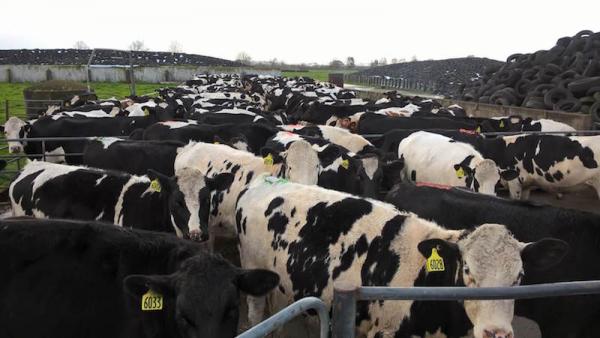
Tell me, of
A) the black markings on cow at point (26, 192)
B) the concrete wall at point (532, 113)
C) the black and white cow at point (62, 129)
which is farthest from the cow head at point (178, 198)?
the concrete wall at point (532, 113)

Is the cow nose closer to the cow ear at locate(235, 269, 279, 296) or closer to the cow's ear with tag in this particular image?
the cow ear at locate(235, 269, 279, 296)

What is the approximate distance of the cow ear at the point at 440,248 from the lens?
3150mm

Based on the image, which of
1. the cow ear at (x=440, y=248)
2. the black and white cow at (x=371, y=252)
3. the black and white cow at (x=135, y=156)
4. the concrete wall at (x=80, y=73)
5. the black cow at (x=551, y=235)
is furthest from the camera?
the concrete wall at (x=80, y=73)

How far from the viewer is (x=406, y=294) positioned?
2.05m

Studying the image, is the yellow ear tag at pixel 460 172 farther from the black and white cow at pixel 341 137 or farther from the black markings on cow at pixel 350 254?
the black markings on cow at pixel 350 254

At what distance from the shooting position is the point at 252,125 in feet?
32.8

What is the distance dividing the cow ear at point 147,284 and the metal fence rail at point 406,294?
108cm

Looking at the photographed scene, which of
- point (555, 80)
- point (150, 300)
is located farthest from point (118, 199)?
point (555, 80)

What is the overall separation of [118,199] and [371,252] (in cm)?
307

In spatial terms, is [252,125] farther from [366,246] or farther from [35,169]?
[366,246]

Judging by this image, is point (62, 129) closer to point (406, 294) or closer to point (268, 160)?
point (268, 160)

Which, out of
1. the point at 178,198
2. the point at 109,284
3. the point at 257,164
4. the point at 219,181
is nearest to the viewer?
the point at 109,284

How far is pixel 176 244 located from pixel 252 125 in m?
6.89

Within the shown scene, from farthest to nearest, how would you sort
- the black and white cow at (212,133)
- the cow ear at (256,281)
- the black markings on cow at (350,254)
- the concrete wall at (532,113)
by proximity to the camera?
the concrete wall at (532,113), the black and white cow at (212,133), the black markings on cow at (350,254), the cow ear at (256,281)
